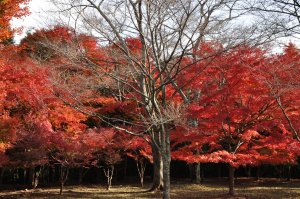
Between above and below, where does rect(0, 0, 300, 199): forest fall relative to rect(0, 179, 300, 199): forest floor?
above

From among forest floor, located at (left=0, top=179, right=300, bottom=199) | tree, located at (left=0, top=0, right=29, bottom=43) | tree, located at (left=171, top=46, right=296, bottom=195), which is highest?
tree, located at (left=0, top=0, right=29, bottom=43)

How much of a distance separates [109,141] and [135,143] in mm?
1417

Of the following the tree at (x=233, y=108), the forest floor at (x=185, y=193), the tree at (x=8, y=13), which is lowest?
the forest floor at (x=185, y=193)

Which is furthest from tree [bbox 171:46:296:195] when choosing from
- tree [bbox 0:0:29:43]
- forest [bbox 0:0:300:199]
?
tree [bbox 0:0:29:43]

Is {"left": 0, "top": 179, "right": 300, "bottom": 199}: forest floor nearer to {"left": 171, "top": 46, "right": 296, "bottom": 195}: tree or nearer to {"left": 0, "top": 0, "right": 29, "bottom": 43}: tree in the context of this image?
{"left": 171, "top": 46, "right": 296, "bottom": 195}: tree

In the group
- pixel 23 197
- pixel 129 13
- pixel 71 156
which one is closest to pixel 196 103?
pixel 129 13

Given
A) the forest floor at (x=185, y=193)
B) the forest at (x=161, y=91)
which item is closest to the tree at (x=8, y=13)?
the forest at (x=161, y=91)

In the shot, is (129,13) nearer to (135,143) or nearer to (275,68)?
(275,68)

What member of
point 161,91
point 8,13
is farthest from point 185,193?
point 8,13

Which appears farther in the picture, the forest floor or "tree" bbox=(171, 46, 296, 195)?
the forest floor

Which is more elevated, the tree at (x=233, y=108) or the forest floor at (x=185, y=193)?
the tree at (x=233, y=108)

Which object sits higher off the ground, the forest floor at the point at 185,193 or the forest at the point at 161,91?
the forest at the point at 161,91

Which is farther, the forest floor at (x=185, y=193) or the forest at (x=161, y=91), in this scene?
the forest floor at (x=185, y=193)

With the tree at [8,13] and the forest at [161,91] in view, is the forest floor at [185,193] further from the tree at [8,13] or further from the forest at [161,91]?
the tree at [8,13]
